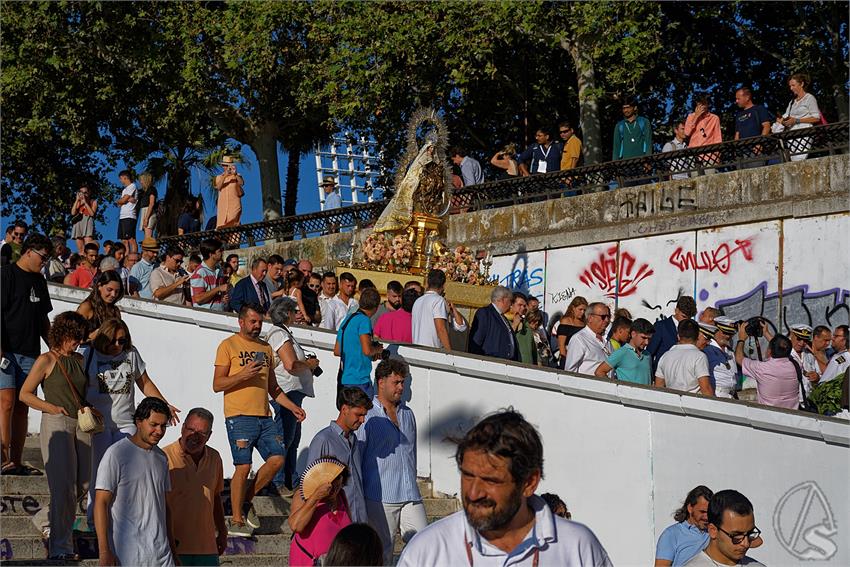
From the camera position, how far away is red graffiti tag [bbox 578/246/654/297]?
2020cm

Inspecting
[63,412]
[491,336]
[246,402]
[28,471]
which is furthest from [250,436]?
[491,336]

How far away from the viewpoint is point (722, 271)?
19.2 m

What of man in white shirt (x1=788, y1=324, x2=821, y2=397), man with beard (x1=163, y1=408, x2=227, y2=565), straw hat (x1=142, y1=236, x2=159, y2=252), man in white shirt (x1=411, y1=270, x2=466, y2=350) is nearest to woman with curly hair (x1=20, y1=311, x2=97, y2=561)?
man with beard (x1=163, y1=408, x2=227, y2=565)

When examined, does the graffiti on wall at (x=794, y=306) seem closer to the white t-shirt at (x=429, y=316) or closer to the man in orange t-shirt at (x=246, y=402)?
the white t-shirt at (x=429, y=316)

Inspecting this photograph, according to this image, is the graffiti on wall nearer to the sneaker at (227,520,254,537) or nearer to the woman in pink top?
the sneaker at (227,520,254,537)

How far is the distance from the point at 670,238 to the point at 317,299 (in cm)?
616

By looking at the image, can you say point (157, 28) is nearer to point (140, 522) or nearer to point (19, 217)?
point (19, 217)

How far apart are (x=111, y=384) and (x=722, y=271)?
37.0 feet

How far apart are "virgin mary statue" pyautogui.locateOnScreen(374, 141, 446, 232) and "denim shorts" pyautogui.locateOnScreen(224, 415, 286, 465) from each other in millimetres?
8500

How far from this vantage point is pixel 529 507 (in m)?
4.64

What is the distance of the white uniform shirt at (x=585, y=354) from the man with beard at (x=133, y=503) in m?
5.68

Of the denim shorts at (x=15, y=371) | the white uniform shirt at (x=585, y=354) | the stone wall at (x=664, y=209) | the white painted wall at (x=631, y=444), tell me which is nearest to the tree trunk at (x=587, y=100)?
the stone wall at (x=664, y=209)

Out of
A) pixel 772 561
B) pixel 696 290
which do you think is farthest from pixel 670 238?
pixel 772 561

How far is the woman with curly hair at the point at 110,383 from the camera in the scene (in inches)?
380
